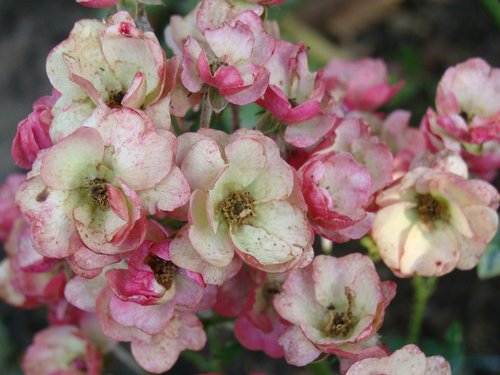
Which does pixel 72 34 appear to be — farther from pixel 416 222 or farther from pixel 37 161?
pixel 416 222

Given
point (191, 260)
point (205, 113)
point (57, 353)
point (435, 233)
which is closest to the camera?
point (191, 260)

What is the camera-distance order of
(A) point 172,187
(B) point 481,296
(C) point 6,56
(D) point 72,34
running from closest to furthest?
(A) point 172,187 → (D) point 72,34 → (B) point 481,296 → (C) point 6,56

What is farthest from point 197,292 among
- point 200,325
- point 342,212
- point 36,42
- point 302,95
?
point 36,42

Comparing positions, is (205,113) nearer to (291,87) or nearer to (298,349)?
(291,87)

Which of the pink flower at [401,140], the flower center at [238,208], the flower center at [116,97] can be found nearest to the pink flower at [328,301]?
the flower center at [238,208]

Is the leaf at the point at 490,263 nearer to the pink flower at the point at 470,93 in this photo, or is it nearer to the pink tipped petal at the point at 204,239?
the pink flower at the point at 470,93

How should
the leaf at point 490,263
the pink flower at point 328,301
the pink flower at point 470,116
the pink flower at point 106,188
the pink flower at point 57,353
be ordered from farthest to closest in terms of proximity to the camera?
the leaf at point 490,263
the pink flower at point 57,353
the pink flower at point 470,116
the pink flower at point 328,301
the pink flower at point 106,188

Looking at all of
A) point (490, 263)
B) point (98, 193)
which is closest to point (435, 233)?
point (490, 263)
